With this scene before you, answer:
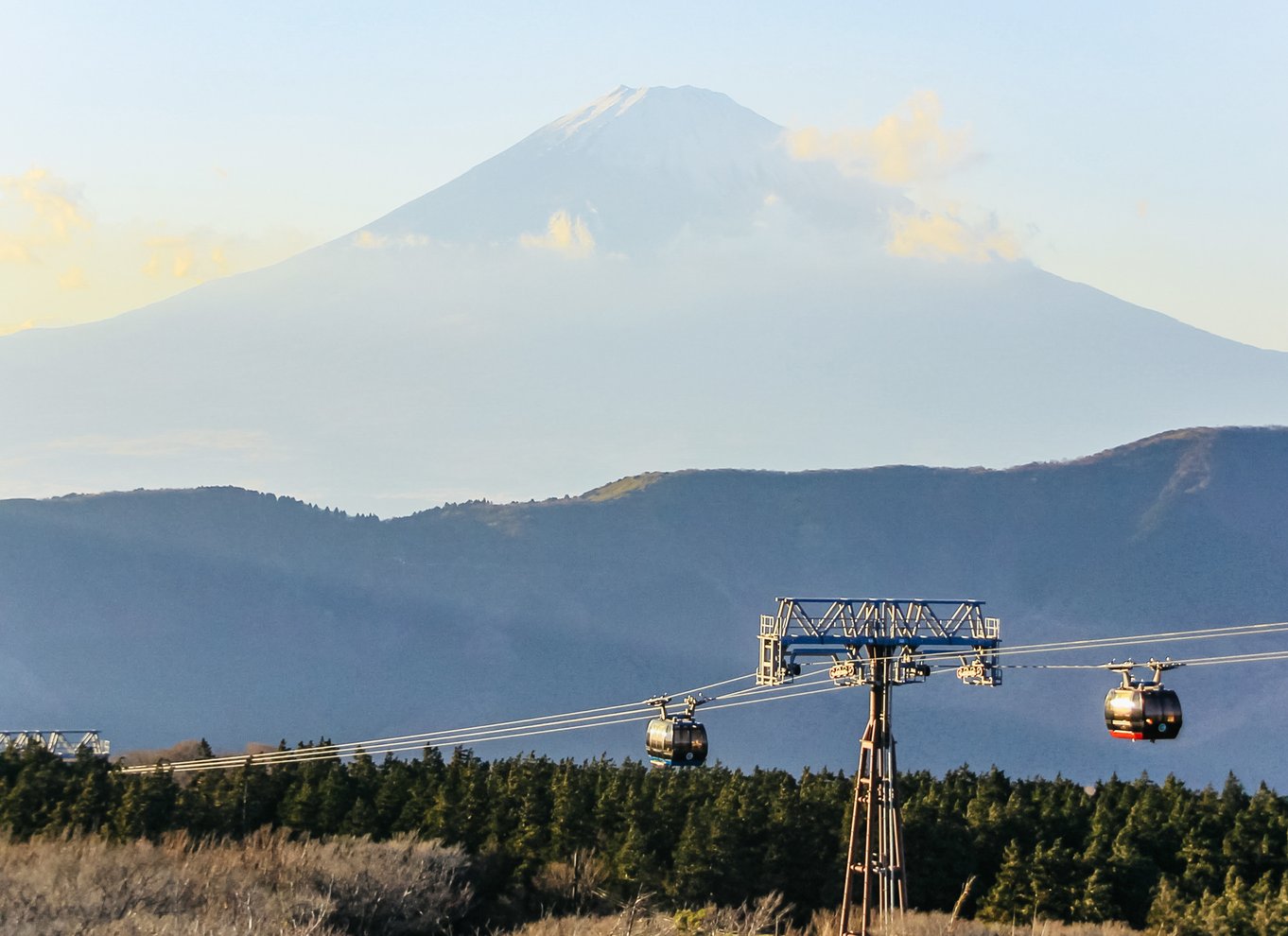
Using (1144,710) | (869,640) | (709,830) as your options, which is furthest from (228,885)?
(1144,710)

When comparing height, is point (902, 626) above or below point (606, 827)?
above

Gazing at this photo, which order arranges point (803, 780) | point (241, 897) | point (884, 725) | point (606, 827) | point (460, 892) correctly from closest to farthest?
point (884, 725), point (241, 897), point (460, 892), point (606, 827), point (803, 780)

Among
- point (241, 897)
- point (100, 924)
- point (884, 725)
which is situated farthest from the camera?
point (241, 897)

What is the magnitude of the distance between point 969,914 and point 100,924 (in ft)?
130

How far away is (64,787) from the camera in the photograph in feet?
297

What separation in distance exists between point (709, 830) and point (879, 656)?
27.3m

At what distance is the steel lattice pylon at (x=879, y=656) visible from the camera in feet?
182

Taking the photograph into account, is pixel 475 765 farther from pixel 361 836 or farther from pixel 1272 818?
pixel 1272 818

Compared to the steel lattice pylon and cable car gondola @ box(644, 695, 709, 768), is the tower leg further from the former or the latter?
cable car gondola @ box(644, 695, 709, 768)

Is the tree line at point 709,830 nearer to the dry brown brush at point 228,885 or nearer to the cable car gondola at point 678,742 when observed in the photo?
the dry brown brush at point 228,885

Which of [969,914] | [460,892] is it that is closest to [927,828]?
[969,914]

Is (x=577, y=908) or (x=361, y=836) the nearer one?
(x=577, y=908)

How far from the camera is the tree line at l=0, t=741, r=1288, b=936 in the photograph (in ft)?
263

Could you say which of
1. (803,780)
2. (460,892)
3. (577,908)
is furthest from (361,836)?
(803,780)
